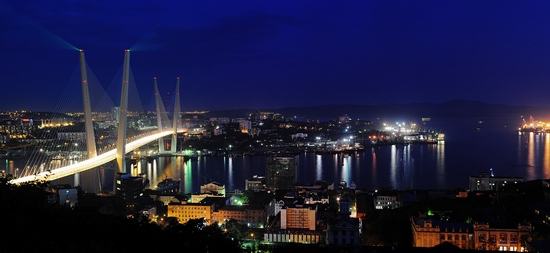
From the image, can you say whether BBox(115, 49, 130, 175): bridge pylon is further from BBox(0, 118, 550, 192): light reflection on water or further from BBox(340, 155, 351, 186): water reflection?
BBox(340, 155, 351, 186): water reflection

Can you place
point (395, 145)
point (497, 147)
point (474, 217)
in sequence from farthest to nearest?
point (395, 145) < point (497, 147) < point (474, 217)

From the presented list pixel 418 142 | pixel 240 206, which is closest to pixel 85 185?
pixel 240 206

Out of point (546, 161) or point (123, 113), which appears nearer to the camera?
point (123, 113)

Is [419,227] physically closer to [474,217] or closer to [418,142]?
[474,217]

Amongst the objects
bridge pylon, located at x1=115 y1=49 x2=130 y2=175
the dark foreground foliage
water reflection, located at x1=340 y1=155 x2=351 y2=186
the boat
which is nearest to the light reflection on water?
water reflection, located at x1=340 y1=155 x2=351 y2=186

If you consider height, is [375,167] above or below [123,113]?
below

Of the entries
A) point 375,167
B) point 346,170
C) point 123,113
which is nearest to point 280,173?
point 346,170

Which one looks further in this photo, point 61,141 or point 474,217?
point 61,141

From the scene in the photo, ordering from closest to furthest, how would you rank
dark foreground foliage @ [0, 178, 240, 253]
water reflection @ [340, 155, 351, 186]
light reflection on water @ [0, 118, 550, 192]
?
dark foreground foliage @ [0, 178, 240, 253], light reflection on water @ [0, 118, 550, 192], water reflection @ [340, 155, 351, 186]

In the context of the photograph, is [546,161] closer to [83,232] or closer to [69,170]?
[69,170]
